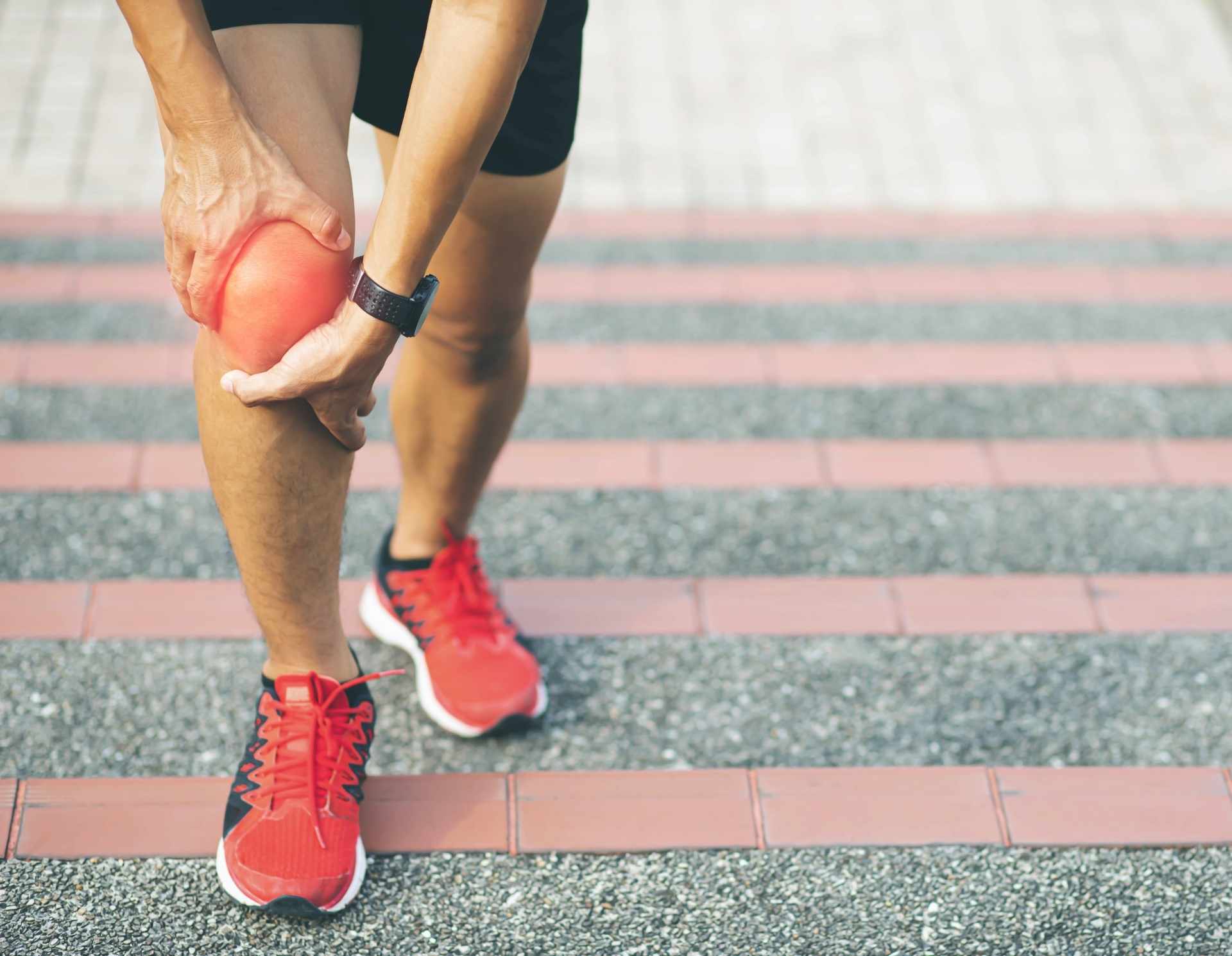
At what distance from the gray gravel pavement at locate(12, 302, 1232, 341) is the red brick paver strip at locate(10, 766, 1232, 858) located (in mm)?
1249

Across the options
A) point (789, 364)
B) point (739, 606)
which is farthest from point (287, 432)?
point (789, 364)

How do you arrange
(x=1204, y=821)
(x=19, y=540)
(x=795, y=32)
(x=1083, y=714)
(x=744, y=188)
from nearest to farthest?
(x=1204, y=821)
(x=1083, y=714)
(x=19, y=540)
(x=744, y=188)
(x=795, y=32)

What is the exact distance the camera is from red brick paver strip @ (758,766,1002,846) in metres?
1.76

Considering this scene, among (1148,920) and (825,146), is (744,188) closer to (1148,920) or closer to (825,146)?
(825,146)

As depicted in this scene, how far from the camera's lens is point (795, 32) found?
415 cm

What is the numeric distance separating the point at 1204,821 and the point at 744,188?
2190 millimetres

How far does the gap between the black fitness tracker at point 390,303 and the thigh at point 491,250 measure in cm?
21

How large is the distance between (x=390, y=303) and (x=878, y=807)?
3.32ft

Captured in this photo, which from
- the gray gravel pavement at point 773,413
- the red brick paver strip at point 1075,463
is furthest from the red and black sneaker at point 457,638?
the red brick paver strip at point 1075,463

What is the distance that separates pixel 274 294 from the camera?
1356 mm

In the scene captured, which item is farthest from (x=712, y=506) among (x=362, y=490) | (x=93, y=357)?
(x=93, y=357)

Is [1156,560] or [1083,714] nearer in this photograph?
[1083,714]

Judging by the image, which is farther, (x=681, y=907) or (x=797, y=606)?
(x=797, y=606)

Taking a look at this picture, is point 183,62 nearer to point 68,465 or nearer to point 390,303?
point 390,303
